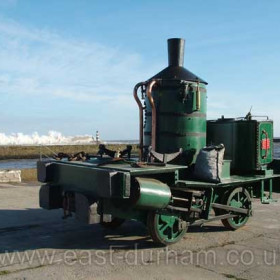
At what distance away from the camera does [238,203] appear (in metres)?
8.12

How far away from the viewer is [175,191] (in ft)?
23.0

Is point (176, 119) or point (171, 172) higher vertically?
point (176, 119)

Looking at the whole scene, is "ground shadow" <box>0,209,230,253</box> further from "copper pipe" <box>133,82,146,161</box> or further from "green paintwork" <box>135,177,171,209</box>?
"copper pipe" <box>133,82,146,161</box>

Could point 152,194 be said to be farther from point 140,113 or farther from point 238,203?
point 238,203

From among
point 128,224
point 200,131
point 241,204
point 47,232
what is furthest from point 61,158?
point 241,204

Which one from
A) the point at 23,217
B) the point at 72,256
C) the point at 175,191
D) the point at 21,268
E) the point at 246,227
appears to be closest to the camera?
the point at 21,268

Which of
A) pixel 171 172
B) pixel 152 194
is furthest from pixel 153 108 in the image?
pixel 152 194

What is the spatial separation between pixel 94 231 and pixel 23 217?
2078 millimetres

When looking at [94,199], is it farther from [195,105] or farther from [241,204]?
[241,204]

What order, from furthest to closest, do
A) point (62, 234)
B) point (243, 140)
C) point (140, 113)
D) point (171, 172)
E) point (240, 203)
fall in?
point (243, 140), point (240, 203), point (140, 113), point (62, 234), point (171, 172)

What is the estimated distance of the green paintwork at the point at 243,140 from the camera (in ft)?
27.0

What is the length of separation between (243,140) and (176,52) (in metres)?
2.10

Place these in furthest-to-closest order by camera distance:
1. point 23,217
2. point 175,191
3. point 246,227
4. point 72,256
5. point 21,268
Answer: point 23,217
point 246,227
point 175,191
point 72,256
point 21,268

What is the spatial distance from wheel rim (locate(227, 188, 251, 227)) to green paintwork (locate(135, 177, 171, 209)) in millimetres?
2097
